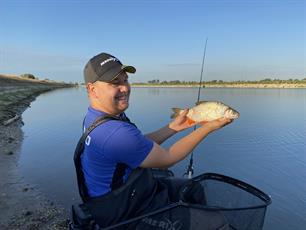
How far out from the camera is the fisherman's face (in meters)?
3.40

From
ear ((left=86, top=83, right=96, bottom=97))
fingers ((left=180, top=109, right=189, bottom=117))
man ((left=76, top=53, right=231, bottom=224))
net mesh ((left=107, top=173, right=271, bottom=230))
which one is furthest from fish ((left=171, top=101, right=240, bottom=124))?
ear ((left=86, top=83, right=96, bottom=97))

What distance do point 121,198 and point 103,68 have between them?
3.87 ft

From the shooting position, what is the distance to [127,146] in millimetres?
3018

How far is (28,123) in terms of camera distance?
22.4 meters

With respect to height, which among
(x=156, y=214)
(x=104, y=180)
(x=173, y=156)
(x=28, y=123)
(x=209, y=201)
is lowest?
(x=28, y=123)

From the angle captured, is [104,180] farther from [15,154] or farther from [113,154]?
[15,154]

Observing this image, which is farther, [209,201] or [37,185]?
[37,185]

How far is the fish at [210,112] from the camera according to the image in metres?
3.85

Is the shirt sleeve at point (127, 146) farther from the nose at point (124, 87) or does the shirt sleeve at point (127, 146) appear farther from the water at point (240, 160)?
the water at point (240, 160)

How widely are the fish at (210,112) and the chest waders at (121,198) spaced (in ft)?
3.14

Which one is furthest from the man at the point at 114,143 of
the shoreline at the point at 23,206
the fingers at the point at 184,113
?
the shoreline at the point at 23,206

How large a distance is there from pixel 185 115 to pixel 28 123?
1973cm

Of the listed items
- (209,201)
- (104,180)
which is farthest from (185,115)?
(104,180)

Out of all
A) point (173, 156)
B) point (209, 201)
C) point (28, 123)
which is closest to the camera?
point (173, 156)
